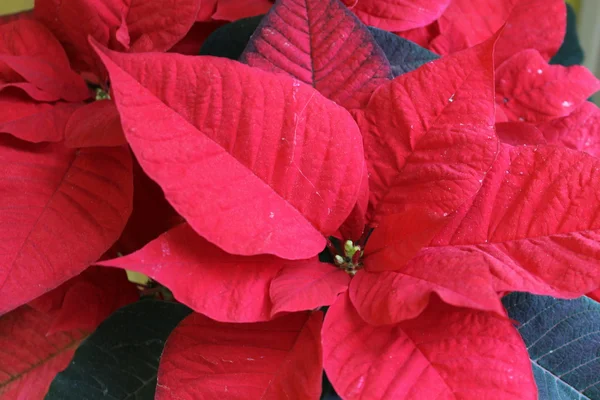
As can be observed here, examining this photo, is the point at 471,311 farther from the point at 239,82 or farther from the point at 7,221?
the point at 7,221

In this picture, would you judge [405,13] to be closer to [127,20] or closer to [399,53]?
[399,53]

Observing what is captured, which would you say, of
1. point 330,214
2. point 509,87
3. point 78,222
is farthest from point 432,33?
point 78,222

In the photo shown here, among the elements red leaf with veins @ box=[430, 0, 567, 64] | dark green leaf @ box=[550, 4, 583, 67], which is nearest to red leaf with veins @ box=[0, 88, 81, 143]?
red leaf with veins @ box=[430, 0, 567, 64]

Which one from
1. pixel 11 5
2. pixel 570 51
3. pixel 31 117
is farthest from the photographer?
pixel 11 5

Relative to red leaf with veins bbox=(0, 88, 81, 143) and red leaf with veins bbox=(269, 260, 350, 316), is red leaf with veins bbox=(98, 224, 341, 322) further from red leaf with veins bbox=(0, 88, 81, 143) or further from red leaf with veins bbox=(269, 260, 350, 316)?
red leaf with veins bbox=(0, 88, 81, 143)

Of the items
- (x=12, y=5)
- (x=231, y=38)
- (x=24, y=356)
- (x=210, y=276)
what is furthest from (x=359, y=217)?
(x=12, y=5)
